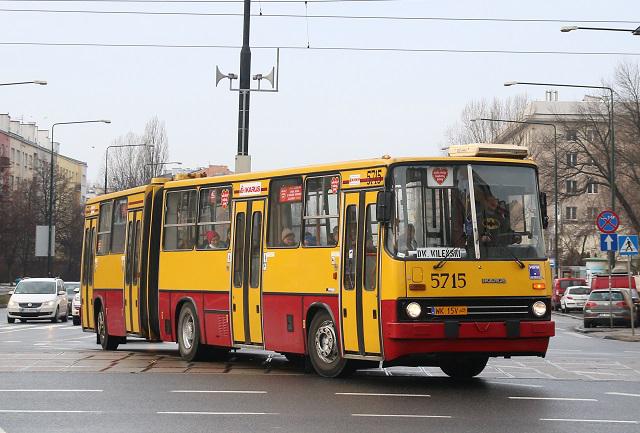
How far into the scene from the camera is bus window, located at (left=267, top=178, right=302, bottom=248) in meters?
19.2

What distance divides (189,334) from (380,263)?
241 inches

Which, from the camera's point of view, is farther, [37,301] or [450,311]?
[37,301]

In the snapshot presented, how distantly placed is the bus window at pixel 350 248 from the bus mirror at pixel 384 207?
95 cm

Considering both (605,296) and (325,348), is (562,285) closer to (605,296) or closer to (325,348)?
(605,296)

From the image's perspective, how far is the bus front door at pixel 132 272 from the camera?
79.2ft

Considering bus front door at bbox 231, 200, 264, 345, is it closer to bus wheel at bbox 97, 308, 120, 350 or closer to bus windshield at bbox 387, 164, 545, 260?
bus windshield at bbox 387, 164, 545, 260

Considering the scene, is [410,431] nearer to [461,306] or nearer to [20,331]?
[461,306]

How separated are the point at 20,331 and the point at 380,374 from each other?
20.4 metres

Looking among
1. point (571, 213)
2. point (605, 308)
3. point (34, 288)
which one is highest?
point (571, 213)

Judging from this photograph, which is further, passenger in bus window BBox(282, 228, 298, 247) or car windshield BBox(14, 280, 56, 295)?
car windshield BBox(14, 280, 56, 295)

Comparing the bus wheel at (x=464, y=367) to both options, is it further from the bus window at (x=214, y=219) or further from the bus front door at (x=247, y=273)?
the bus window at (x=214, y=219)

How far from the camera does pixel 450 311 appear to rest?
16609 mm

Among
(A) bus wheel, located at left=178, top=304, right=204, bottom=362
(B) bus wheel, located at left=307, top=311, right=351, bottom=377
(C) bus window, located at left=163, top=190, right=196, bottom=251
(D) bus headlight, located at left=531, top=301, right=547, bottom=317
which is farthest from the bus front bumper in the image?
(C) bus window, located at left=163, top=190, right=196, bottom=251

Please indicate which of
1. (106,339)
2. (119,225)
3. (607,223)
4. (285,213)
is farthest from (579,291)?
(285,213)
